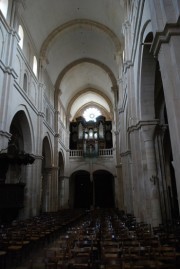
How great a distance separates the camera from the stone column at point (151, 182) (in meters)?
10.5

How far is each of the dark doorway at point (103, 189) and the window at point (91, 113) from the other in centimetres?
926

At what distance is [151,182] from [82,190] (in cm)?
2529

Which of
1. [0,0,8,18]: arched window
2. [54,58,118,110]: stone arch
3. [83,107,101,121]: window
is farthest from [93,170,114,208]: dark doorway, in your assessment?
[0,0,8,18]: arched window

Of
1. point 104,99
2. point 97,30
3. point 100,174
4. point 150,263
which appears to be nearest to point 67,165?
point 100,174

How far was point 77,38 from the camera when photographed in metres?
24.2

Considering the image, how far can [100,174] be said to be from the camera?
115 feet

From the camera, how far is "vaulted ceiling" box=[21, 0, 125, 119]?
1916 centimetres

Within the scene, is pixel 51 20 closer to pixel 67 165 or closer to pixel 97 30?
pixel 97 30

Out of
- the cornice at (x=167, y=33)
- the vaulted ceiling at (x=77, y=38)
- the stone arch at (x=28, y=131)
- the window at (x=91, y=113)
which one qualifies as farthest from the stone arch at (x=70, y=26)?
the window at (x=91, y=113)

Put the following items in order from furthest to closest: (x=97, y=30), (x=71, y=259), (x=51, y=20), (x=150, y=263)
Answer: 1. (x=97, y=30)
2. (x=51, y=20)
3. (x=71, y=259)
4. (x=150, y=263)

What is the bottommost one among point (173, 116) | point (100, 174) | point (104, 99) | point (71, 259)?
point (71, 259)

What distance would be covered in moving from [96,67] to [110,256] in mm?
26964

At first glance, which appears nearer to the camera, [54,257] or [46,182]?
[54,257]

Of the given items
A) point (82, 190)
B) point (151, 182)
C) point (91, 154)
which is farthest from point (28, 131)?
point (82, 190)
